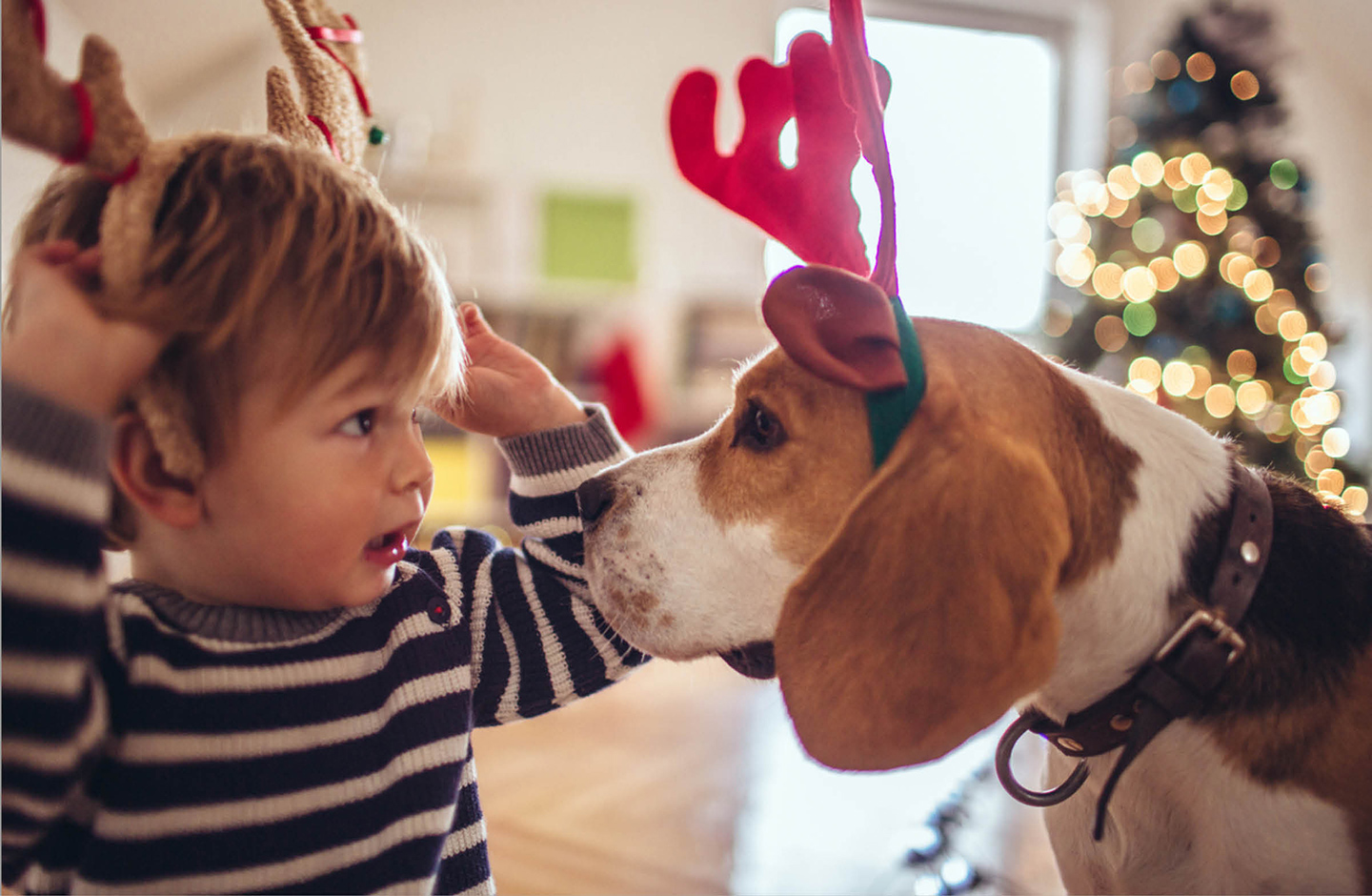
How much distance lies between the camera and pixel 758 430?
40.1 inches

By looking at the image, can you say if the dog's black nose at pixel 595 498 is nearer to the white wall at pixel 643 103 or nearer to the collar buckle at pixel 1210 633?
the collar buckle at pixel 1210 633

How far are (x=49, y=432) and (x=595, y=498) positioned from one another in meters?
0.53

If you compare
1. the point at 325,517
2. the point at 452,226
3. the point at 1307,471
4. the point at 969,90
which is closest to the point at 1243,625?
the point at 325,517

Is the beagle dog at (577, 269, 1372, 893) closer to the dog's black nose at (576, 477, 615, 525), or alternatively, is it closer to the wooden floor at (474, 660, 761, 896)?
the dog's black nose at (576, 477, 615, 525)

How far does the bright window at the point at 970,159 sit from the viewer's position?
17.0 feet

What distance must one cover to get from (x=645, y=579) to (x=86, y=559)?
20.2 inches

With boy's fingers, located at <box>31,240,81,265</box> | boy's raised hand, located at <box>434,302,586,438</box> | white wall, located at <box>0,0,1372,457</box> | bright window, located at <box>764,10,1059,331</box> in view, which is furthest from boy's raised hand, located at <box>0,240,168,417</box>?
bright window, located at <box>764,10,1059,331</box>

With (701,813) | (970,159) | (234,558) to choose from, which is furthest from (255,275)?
(970,159)

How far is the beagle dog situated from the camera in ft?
2.47

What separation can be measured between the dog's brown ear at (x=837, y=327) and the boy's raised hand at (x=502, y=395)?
14.9 inches

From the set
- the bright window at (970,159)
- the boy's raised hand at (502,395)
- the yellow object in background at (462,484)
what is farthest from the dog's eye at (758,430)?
the bright window at (970,159)

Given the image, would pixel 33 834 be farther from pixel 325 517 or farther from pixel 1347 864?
pixel 1347 864

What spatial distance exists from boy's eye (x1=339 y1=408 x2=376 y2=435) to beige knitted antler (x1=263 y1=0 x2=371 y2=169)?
312 mm

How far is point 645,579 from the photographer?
39.3 inches
